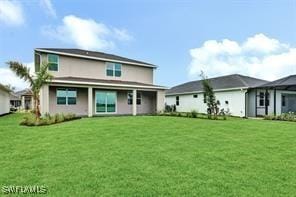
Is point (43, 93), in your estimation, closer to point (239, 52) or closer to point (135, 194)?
point (135, 194)

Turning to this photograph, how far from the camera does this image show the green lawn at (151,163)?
225 inches

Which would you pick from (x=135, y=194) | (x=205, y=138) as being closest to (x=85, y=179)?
(x=135, y=194)

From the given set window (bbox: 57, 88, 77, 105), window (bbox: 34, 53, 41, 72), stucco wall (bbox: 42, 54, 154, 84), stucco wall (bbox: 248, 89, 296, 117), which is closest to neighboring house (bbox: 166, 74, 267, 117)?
stucco wall (bbox: 248, 89, 296, 117)

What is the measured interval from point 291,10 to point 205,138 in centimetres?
1478

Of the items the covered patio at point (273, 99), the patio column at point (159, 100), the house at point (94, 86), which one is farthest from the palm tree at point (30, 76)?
the covered patio at point (273, 99)

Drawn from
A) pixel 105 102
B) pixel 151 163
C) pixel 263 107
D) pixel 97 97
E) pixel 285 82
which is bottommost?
pixel 151 163

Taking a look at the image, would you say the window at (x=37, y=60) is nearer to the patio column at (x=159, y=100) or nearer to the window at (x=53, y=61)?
the window at (x=53, y=61)

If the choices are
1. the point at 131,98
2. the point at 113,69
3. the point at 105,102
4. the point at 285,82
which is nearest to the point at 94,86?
the point at 105,102

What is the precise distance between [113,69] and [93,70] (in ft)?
7.09

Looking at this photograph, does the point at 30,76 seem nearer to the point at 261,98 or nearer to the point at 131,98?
the point at 131,98

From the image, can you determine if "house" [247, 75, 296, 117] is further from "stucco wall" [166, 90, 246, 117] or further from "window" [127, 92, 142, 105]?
"window" [127, 92, 142, 105]

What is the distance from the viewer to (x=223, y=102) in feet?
95.0

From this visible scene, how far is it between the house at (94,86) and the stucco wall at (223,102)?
5888 millimetres

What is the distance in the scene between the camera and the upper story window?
26266 millimetres
